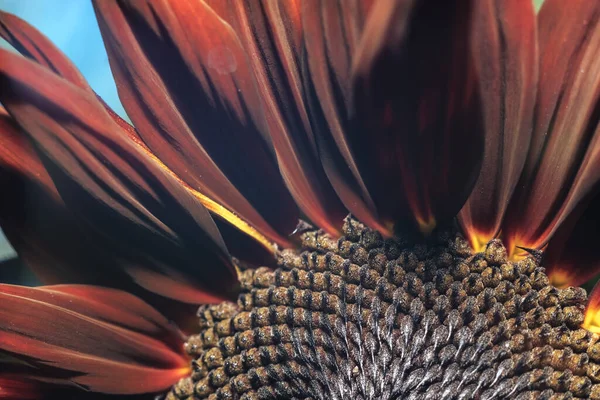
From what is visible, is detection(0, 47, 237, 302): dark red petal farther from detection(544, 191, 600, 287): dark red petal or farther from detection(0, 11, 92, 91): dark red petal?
detection(544, 191, 600, 287): dark red petal

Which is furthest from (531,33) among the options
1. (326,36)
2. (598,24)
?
(326,36)

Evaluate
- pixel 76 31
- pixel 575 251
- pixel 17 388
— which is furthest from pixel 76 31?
pixel 575 251

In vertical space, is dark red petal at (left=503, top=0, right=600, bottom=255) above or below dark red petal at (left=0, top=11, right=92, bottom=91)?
below

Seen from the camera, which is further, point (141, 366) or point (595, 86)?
point (141, 366)

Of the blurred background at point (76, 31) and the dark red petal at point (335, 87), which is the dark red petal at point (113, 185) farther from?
the dark red petal at point (335, 87)

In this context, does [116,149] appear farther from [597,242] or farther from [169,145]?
[597,242]

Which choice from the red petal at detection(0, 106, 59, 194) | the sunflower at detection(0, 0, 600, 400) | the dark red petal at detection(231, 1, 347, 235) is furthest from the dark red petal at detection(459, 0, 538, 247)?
the red petal at detection(0, 106, 59, 194)
